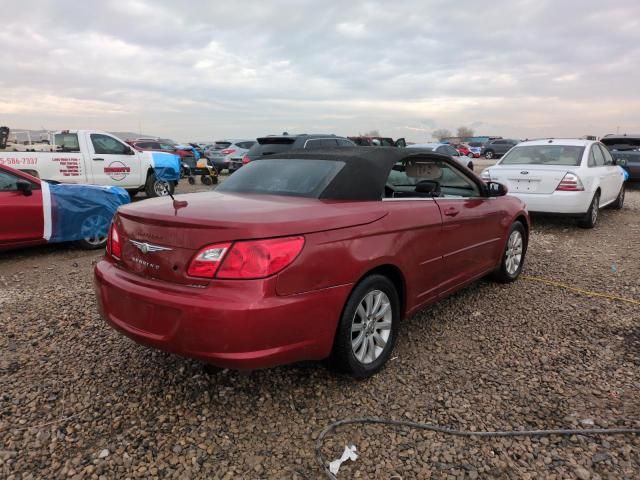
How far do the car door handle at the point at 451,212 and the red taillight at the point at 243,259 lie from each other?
5.62 ft

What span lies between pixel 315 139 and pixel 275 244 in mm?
8757

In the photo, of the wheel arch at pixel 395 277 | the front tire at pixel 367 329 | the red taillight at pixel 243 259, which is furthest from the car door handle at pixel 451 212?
the red taillight at pixel 243 259

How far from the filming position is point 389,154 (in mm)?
3473

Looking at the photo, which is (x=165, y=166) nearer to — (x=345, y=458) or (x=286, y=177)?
(x=286, y=177)

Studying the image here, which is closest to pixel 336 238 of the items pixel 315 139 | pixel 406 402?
pixel 406 402

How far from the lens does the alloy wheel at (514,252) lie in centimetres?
491

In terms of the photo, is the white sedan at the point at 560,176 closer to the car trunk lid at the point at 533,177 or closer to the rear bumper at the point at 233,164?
the car trunk lid at the point at 533,177

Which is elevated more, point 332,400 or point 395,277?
point 395,277

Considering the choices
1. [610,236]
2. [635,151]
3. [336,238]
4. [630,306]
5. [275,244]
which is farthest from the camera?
[635,151]

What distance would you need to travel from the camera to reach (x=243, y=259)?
2350 millimetres

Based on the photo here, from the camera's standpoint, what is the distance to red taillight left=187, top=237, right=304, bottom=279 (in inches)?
92.4

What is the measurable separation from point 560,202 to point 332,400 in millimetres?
6124

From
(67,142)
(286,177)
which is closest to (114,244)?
(286,177)

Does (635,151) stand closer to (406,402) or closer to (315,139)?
(315,139)
